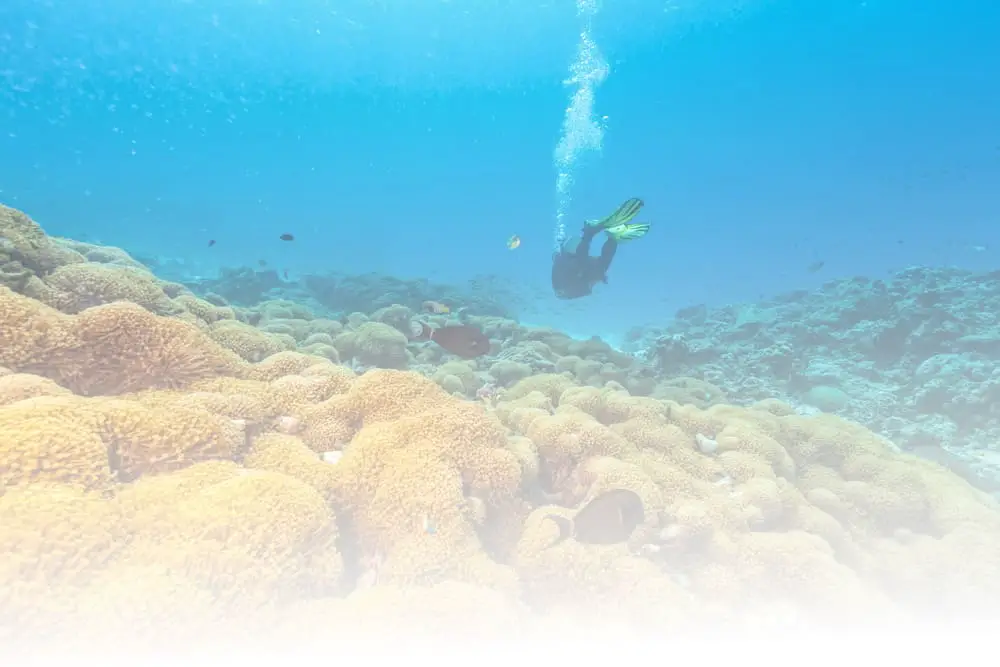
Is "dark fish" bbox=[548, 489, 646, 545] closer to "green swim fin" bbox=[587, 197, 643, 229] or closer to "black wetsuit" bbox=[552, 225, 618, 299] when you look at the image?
"green swim fin" bbox=[587, 197, 643, 229]

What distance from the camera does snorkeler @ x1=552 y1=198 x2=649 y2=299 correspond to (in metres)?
4.63

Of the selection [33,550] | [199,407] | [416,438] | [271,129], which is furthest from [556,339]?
[271,129]

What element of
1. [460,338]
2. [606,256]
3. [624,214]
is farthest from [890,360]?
[460,338]

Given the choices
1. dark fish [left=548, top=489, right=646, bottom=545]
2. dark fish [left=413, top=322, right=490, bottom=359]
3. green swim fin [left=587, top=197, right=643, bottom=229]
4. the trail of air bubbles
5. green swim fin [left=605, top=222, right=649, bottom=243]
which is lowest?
dark fish [left=548, top=489, right=646, bottom=545]

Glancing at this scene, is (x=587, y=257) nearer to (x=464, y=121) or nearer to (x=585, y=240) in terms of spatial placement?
(x=585, y=240)

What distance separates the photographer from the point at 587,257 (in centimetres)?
536

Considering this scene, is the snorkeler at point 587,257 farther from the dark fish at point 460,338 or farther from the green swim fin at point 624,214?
the dark fish at point 460,338

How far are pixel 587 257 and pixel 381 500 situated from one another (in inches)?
140

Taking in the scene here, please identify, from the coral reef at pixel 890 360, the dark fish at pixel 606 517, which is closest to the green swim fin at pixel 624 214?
the dark fish at pixel 606 517

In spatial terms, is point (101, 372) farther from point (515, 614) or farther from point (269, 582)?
point (515, 614)

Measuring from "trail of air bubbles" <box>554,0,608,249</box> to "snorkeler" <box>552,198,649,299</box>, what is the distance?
0.48 meters

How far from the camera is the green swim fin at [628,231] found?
440 centimetres

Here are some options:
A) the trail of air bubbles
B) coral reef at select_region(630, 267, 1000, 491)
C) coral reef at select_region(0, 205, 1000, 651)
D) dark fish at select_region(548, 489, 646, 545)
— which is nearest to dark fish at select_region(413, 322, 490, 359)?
coral reef at select_region(0, 205, 1000, 651)

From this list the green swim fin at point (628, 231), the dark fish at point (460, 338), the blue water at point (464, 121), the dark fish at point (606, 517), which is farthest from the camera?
the blue water at point (464, 121)
